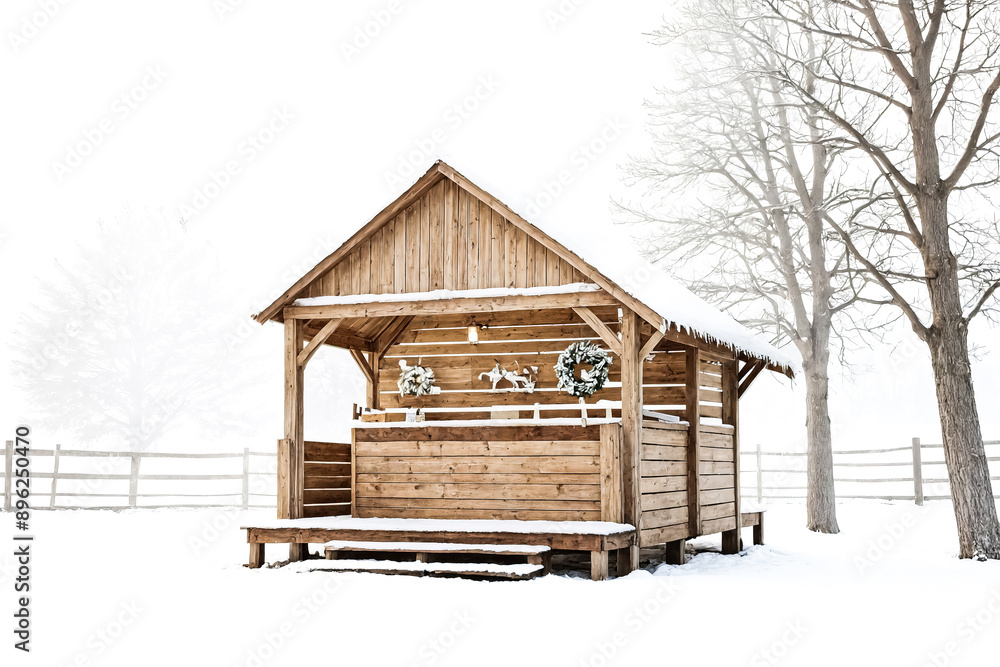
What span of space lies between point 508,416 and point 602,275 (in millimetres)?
3826

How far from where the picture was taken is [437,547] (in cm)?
1138

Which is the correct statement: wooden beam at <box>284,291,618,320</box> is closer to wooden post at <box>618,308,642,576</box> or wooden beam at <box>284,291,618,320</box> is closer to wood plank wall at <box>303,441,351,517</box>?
wooden post at <box>618,308,642,576</box>

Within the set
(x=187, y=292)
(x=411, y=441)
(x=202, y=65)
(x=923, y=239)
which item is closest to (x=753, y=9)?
(x=923, y=239)

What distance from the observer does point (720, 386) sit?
15352 millimetres

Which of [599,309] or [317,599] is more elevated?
[599,309]

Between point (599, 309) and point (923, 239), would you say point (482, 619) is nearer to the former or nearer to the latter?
point (599, 309)

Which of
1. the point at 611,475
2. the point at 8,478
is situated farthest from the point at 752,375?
the point at 8,478

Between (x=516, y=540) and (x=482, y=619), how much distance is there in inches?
106

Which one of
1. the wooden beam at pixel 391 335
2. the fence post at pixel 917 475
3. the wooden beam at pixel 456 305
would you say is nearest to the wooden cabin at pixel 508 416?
the wooden beam at pixel 456 305

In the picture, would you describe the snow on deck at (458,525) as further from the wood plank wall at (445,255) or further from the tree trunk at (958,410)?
the tree trunk at (958,410)

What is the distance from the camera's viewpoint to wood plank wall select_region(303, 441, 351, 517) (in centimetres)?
1330

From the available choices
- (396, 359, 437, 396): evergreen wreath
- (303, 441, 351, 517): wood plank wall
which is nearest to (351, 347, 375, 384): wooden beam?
(396, 359, 437, 396): evergreen wreath

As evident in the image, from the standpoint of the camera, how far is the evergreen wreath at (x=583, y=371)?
13.1 metres

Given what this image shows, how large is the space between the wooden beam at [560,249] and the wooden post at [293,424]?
2.80 meters
